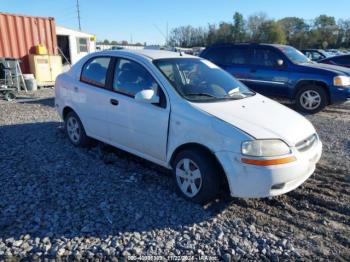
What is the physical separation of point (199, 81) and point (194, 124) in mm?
909

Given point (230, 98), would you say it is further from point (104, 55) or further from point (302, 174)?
point (104, 55)

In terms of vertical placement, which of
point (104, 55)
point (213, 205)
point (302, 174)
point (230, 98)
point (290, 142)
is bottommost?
point (213, 205)

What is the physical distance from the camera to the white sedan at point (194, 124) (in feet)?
10.2

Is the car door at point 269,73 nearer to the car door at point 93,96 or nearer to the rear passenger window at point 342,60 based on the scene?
the rear passenger window at point 342,60

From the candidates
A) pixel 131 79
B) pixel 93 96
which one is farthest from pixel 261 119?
pixel 93 96

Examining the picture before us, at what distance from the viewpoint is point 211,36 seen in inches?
3374

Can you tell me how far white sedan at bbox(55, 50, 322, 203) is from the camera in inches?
123

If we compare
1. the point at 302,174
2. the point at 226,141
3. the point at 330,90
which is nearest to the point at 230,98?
the point at 226,141

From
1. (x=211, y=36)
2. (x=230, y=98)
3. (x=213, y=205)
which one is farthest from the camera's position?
(x=211, y=36)

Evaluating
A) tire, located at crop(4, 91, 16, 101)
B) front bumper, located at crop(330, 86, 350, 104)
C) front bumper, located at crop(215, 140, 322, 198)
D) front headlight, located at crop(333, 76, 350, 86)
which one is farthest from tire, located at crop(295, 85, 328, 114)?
tire, located at crop(4, 91, 16, 101)

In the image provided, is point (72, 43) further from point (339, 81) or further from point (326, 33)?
point (326, 33)

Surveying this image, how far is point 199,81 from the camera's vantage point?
13.4 ft

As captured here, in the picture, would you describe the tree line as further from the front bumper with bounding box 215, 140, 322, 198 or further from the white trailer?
the front bumper with bounding box 215, 140, 322, 198

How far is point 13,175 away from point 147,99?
2.13 m
